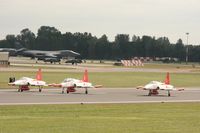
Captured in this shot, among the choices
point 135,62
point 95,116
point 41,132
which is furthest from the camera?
point 135,62

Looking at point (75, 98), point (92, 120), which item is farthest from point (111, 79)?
point (92, 120)

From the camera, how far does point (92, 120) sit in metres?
27.3

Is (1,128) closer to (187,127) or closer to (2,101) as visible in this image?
(187,127)

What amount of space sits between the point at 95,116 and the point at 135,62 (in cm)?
12405

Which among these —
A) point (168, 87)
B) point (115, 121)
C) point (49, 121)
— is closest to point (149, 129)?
point (115, 121)

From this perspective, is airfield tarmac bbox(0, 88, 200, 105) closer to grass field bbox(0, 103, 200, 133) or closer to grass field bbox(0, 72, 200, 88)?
grass field bbox(0, 103, 200, 133)

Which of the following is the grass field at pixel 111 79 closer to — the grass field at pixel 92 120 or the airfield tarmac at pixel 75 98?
the airfield tarmac at pixel 75 98

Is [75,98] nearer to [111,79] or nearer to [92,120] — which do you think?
[92,120]

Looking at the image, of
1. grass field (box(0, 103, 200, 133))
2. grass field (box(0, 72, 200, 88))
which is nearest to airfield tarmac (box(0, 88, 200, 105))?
grass field (box(0, 103, 200, 133))

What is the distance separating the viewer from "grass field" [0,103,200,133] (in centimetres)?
2347

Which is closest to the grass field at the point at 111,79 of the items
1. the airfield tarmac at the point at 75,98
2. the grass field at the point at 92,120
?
the airfield tarmac at the point at 75,98

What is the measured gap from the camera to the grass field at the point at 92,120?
23469mm

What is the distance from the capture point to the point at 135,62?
503 ft

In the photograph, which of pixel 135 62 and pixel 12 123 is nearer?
pixel 12 123
